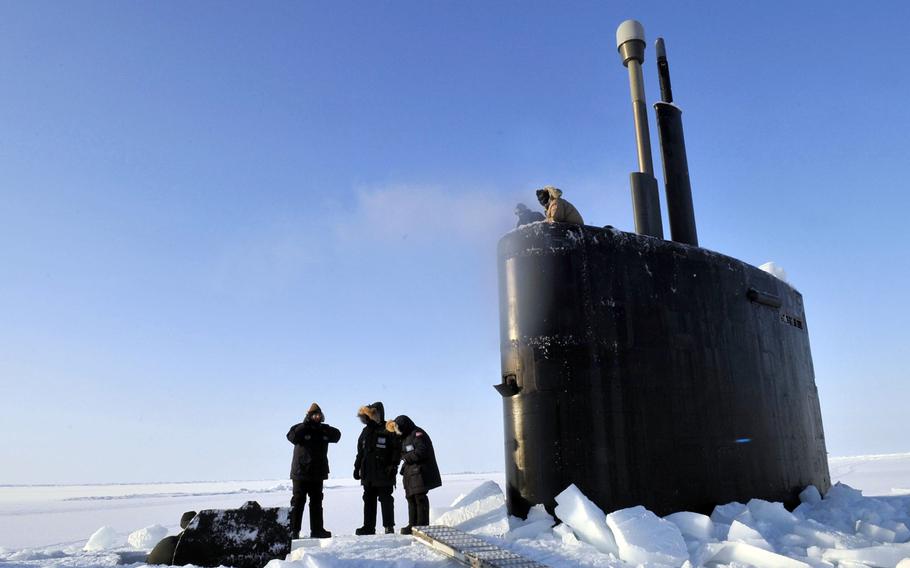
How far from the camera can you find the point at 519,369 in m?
6.09

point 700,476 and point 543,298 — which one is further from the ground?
point 543,298

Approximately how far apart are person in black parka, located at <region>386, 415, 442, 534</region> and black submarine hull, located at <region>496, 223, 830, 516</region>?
114 cm

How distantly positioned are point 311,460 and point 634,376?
3841 millimetres

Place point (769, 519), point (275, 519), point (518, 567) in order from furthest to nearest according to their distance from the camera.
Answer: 1. point (769, 519)
2. point (275, 519)
3. point (518, 567)

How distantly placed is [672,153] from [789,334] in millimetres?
3149

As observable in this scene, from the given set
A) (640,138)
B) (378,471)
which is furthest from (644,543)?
(640,138)

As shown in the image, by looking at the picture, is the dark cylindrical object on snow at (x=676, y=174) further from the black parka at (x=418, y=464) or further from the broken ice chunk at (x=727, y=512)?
the black parka at (x=418, y=464)

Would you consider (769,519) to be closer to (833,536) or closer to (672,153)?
(833,536)

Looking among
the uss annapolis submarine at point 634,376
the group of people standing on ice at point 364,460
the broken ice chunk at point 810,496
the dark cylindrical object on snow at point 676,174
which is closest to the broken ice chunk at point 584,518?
the uss annapolis submarine at point 634,376

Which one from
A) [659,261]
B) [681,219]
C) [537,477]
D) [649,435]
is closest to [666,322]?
[659,261]

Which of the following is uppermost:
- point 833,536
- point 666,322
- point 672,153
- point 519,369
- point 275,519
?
point 672,153

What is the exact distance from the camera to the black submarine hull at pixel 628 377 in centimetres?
580

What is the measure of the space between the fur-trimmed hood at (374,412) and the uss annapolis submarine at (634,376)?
2.24 meters

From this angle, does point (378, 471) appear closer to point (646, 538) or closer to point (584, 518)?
point (584, 518)
